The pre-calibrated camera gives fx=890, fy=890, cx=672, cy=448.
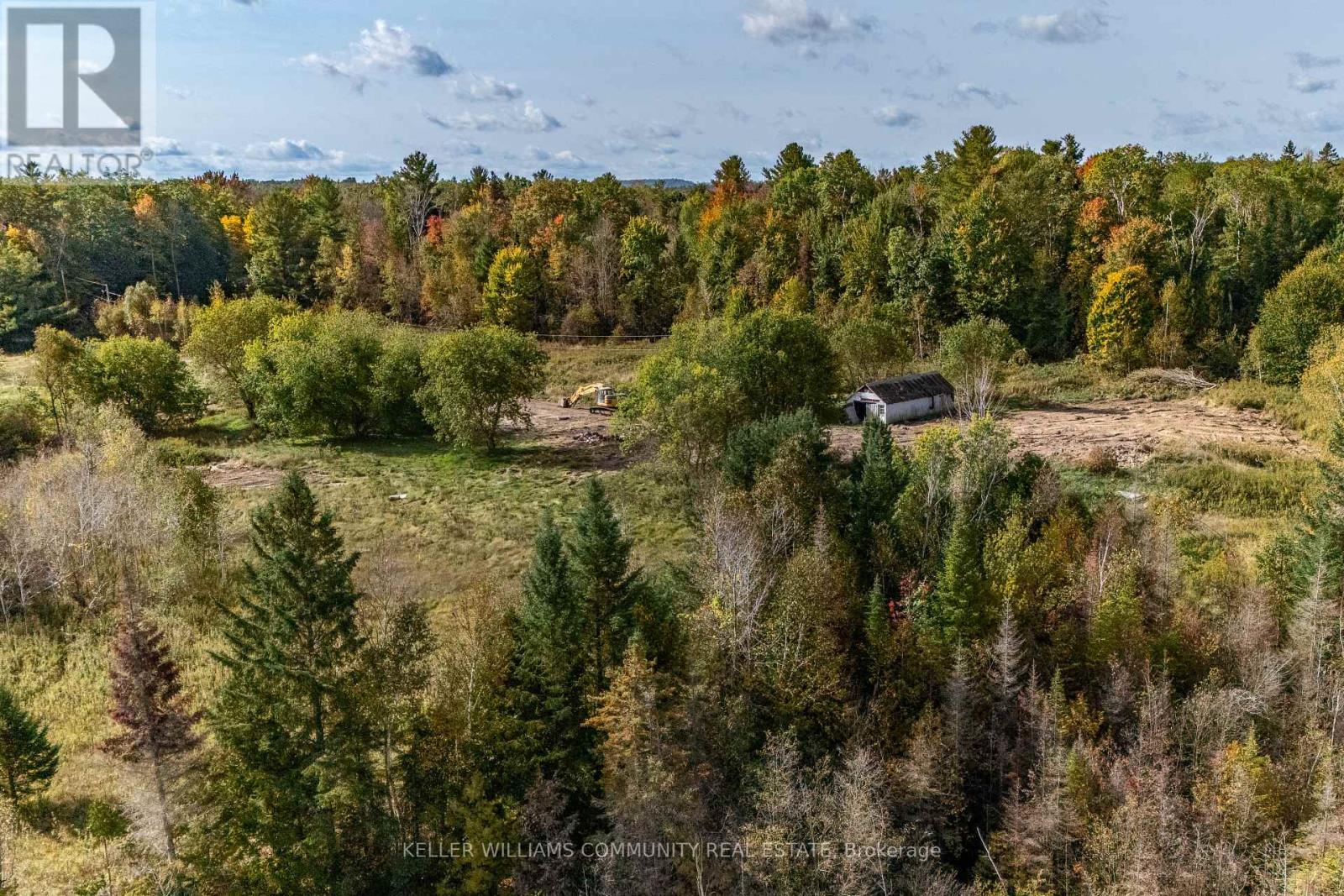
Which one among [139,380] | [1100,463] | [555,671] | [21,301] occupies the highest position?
[21,301]

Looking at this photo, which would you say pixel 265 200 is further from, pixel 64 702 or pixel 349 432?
pixel 64 702

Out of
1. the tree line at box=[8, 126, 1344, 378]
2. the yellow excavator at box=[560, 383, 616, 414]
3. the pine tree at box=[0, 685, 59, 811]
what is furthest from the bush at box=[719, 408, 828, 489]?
the yellow excavator at box=[560, 383, 616, 414]

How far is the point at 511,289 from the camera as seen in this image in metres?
83.2

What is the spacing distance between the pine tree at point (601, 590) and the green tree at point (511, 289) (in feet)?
→ 196

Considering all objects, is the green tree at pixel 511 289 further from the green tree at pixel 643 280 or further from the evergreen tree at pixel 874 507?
the evergreen tree at pixel 874 507

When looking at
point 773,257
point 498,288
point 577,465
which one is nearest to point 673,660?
point 577,465

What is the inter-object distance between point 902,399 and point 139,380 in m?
50.7

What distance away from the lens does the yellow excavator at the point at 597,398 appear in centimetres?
6850

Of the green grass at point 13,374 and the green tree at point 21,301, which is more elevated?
the green tree at point 21,301

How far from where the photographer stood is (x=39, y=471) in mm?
41656

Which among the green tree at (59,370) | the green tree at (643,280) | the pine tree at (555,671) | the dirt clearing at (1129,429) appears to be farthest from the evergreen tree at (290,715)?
the green tree at (643,280)

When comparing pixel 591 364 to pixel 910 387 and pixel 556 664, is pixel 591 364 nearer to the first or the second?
pixel 910 387

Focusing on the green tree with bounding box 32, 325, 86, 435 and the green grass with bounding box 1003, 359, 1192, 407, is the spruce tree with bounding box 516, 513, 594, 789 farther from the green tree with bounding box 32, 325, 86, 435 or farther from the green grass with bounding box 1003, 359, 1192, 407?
the green grass with bounding box 1003, 359, 1192, 407

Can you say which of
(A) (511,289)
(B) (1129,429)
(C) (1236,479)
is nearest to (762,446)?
(C) (1236,479)
